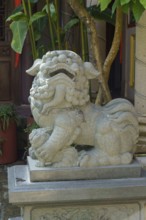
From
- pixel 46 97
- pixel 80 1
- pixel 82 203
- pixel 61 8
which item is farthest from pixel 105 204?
pixel 61 8

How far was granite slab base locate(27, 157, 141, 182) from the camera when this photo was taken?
2.89 meters

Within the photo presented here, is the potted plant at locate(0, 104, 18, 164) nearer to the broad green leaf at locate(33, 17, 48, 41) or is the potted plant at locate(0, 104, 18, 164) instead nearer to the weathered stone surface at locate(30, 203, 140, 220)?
the broad green leaf at locate(33, 17, 48, 41)

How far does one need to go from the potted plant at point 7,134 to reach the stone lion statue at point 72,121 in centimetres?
362

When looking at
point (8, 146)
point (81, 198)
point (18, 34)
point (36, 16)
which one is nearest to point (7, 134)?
point (8, 146)

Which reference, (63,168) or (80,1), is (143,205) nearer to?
(63,168)

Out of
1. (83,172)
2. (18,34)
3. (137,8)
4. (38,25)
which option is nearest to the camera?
(83,172)

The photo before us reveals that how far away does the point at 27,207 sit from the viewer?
113 inches

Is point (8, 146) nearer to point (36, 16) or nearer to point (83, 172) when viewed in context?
point (36, 16)

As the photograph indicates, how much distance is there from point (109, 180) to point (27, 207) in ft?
1.64

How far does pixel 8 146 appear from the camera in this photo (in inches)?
266

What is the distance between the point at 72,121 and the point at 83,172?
306 millimetres

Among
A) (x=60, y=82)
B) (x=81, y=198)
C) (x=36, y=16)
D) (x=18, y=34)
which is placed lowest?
(x=81, y=198)

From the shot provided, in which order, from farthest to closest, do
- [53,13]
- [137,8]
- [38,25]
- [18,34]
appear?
[38,25]
[53,13]
[18,34]
[137,8]

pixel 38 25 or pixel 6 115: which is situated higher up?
pixel 38 25
